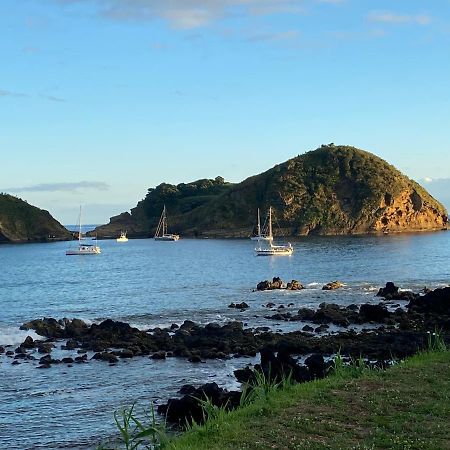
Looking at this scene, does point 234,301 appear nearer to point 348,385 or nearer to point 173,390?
point 173,390

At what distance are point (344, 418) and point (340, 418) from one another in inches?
2.5

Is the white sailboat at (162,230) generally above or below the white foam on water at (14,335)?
above

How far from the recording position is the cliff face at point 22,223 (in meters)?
188

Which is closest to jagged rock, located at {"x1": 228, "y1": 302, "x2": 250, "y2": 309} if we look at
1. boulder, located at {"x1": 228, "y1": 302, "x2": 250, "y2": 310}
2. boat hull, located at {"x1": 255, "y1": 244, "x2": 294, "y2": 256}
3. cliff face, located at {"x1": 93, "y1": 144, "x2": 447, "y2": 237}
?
boulder, located at {"x1": 228, "y1": 302, "x2": 250, "y2": 310}

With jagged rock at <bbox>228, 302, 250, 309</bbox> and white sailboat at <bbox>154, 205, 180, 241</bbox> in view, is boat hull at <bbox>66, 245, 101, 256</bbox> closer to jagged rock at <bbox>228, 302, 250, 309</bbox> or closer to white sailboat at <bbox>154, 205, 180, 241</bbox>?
white sailboat at <bbox>154, 205, 180, 241</bbox>

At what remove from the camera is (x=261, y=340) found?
101 feet


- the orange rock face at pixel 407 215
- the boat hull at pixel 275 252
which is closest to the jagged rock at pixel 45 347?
the boat hull at pixel 275 252

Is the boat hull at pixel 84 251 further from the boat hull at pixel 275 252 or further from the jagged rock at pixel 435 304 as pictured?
the jagged rock at pixel 435 304

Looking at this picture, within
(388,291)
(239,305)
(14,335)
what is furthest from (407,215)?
(14,335)

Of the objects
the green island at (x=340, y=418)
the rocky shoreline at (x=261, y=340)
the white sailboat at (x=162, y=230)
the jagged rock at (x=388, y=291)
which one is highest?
the white sailboat at (x=162, y=230)

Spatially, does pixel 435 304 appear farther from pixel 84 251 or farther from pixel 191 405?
pixel 84 251

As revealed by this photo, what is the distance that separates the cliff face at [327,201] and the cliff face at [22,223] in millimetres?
36946

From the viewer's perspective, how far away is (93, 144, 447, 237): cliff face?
170 metres

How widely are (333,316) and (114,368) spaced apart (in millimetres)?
14910
